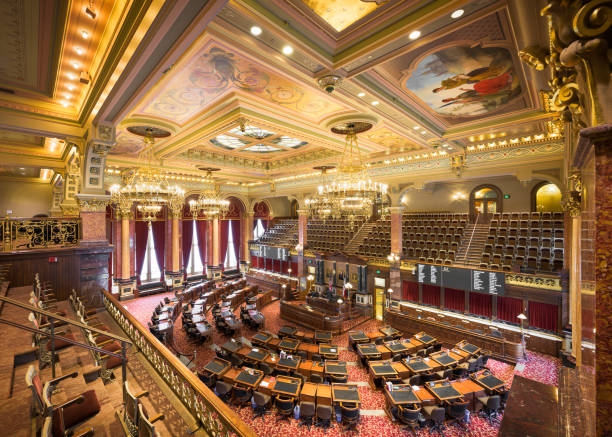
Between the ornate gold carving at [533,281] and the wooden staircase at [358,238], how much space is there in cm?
681

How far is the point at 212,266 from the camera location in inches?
722

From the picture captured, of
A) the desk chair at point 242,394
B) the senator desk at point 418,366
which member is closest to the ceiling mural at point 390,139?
the senator desk at point 418,366

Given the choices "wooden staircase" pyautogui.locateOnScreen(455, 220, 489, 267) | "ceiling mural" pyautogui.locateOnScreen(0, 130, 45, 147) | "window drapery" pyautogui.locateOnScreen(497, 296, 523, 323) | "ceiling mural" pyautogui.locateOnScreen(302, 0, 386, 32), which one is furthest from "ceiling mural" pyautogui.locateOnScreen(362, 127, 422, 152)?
"ceiling mural" pyautogui.locateOnScreen(0, 130, 45, 147)

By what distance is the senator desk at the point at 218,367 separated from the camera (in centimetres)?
663

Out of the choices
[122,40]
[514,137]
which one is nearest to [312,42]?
[122,40]

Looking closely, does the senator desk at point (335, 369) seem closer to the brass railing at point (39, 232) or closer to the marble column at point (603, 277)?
the marble column at point (603, 277)

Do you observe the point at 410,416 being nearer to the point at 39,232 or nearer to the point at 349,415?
the point at 349,415

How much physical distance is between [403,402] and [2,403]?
6.27m

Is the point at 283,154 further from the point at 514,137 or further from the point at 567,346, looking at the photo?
the point at 567,346

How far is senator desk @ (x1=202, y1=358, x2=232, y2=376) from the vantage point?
6.63 m

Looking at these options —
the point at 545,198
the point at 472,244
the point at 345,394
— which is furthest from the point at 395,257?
the point at 545,198

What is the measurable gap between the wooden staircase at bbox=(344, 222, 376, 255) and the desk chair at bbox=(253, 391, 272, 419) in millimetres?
9278

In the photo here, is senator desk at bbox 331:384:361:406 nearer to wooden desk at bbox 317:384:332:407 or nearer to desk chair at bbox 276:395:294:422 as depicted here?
wooden desk at bbox 317:384:332:407

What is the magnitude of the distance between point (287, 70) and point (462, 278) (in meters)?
9.77
